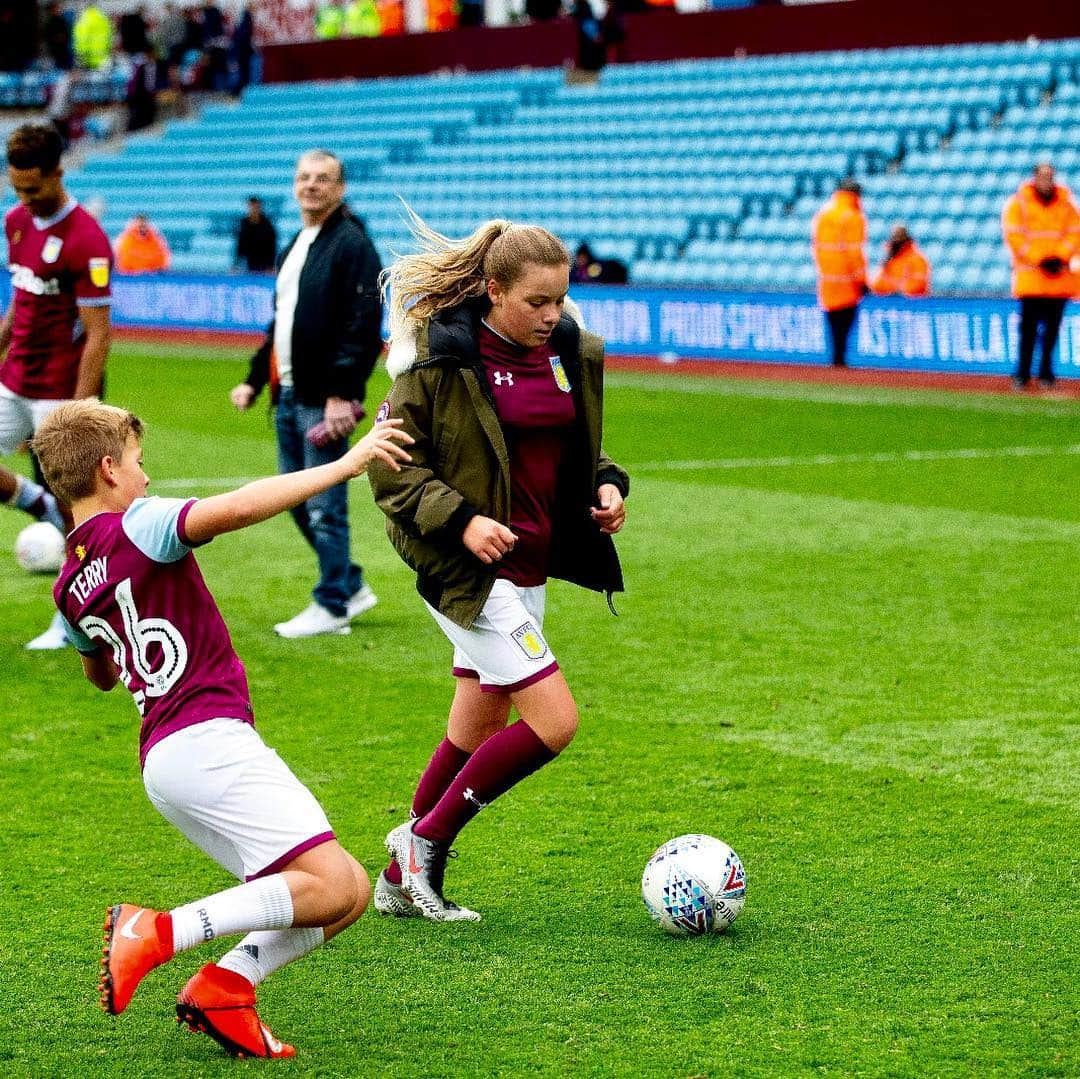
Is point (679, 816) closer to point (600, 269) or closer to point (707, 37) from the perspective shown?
point (600, 269)

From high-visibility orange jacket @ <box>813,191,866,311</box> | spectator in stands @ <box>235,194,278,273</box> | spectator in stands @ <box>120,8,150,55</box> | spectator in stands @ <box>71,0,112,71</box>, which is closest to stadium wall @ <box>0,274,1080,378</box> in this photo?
high-visibility orange jacket @ <box>813,191,866,311</box>

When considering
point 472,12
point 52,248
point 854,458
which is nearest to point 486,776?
point 52,248

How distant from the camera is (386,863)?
547cm

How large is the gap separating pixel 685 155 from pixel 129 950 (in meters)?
24.3

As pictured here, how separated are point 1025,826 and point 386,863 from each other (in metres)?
1.93

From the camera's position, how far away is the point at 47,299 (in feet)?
27.3

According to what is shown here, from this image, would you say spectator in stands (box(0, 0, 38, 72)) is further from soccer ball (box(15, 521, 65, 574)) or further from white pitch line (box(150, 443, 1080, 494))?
soccer ball (box(15, 521, 65, 574))

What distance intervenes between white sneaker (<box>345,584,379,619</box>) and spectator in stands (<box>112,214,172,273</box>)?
20404 millimetres

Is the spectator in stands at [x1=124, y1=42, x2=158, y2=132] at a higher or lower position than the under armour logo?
higher

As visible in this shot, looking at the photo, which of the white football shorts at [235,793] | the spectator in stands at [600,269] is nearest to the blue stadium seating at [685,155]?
the spectator in stands at [600,269]

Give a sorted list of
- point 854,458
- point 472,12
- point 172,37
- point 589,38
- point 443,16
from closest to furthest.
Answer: point 854,458 → point 589,38 → point 472,12 → point 443,16 → point 172,37

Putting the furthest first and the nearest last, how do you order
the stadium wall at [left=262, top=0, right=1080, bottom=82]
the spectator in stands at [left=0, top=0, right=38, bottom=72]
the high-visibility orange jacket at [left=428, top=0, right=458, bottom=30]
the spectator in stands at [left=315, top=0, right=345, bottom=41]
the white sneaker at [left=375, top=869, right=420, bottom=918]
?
1. the spectator in stands at [left=0, top=0, right=38, bottom=72]
2. the spectator in stands at [left=315, top=0, right=345, bottom=41]
3. the high-visibility orange jacket at [left=428, top=0, right=458, bottom=30]
4. the stadium wall at [left=262, top=0, right=1080, bottom=82]
5. the white sneaker at [left=375, top=869, right=420, bottom=918]

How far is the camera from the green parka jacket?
4.73 meters

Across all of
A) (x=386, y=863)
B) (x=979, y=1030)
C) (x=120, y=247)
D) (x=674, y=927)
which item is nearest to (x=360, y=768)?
(x=386, y=863)
